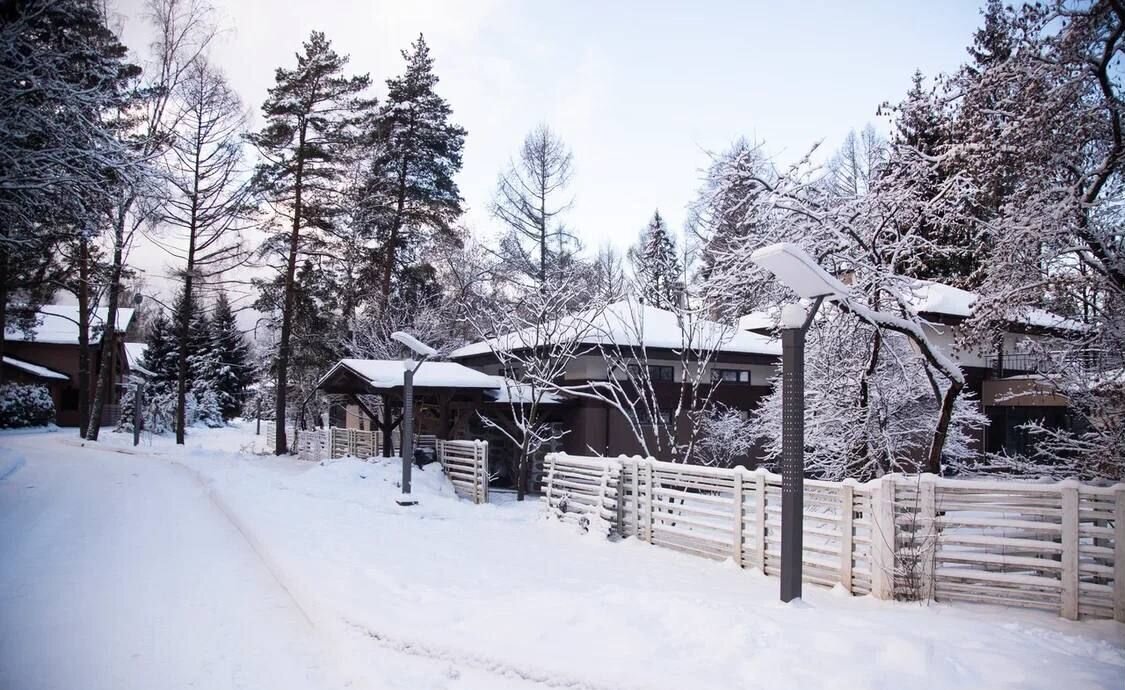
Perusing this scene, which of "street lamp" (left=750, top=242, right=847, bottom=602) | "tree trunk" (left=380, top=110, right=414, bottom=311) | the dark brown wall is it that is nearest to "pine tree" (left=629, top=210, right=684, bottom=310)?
"tree trunk" (left=380, top=110, right=414, bottom=311)

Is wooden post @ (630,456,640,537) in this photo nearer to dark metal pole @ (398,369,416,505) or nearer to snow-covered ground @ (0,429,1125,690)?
snow-covered ground @ (0,429,1125,690)

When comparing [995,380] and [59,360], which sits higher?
[59,360]

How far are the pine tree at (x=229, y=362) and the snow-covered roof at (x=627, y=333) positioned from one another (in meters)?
34.3

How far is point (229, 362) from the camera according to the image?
50.1 m

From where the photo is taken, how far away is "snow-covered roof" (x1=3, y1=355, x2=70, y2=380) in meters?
36.8

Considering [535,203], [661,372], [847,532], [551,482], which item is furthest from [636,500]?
[535,203]

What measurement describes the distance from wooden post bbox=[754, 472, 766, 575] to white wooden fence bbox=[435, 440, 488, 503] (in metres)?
8.66

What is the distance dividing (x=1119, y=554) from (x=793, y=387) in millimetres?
3053

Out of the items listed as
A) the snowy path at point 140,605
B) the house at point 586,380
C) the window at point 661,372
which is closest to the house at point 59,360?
the house at point 586,380

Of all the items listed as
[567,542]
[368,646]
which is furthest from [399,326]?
[368,646]

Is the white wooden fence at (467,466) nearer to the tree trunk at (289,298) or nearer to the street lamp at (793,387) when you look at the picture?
the tree trunk at (289,298)

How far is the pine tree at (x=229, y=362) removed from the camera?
1934 inches

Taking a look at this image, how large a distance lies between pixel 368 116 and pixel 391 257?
20.6ft

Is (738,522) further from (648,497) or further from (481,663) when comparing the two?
(481,663)
